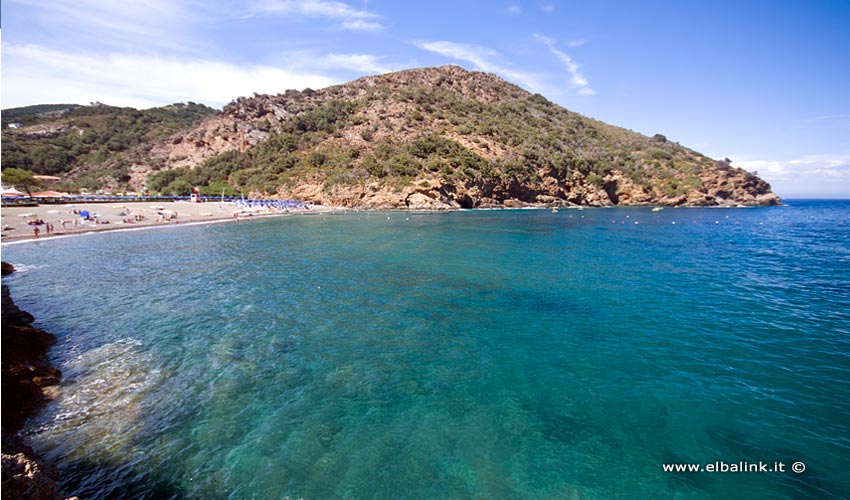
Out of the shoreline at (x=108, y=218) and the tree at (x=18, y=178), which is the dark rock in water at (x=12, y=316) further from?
the tree at (x=18, y=178)

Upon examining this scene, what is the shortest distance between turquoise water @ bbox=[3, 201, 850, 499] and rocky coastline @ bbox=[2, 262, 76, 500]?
1.70ft

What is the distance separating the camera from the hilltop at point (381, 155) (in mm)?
83938

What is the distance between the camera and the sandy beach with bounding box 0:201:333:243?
3678 centimetres

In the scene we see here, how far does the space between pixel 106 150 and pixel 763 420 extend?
139929 millimetres

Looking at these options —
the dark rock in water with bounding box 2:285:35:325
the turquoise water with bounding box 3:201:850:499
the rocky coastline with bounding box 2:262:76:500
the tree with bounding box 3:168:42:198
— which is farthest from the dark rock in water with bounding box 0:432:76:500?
the tree with bounding box 3:168:42:198

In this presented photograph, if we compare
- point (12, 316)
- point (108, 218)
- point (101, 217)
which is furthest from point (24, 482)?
point (101, 217)

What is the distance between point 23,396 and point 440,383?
10665 millimetres

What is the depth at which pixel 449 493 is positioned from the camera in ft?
22.9

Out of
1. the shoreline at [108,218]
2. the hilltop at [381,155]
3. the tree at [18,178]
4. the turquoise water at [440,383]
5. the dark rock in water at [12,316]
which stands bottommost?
the turquoise water at [440,383]

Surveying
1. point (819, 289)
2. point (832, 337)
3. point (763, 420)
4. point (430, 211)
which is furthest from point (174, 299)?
point (430, 211)

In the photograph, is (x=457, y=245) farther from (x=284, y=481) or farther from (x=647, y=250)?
(x=284, y=481)

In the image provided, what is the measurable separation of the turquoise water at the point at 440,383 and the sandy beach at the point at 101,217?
21615 mm

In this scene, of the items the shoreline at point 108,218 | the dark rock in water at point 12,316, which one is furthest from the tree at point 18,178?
the dark rock in water at point 12,316

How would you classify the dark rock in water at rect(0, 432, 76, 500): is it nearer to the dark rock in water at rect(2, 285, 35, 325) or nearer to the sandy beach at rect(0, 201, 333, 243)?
the dark rock in water at rect(2, 285, 35, 325)
